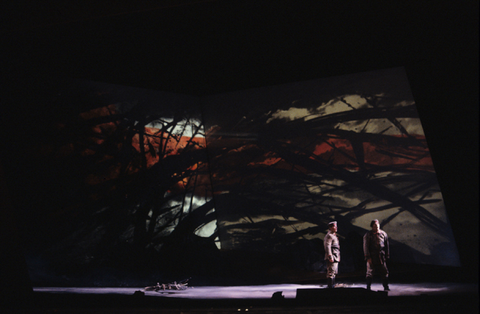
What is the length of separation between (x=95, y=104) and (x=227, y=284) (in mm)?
3824

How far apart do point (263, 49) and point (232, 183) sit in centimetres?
254

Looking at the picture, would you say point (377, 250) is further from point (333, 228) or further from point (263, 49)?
point (263, 49)

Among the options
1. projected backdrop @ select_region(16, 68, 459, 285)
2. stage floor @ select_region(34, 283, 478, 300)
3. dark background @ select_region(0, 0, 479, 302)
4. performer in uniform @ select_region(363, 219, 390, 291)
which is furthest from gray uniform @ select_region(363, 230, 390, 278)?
dark background @ select_region(0, 0, 479, 302)

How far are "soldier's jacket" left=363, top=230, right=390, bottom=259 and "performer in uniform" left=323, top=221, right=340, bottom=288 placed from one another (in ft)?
1.35

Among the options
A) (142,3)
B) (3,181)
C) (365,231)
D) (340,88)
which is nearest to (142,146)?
(3,181)

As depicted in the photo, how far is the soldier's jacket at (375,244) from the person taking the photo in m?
3.92

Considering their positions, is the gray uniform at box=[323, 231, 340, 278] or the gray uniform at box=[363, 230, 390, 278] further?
the gray uniform at box=[323, 231, 340, 278]

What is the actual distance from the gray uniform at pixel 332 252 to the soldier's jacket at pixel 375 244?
401 mm

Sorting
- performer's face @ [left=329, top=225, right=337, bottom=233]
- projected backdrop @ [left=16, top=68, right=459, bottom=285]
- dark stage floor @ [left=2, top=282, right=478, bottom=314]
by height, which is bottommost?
dark stage floor @ [left=2, top=282, right=478, bottom=314]

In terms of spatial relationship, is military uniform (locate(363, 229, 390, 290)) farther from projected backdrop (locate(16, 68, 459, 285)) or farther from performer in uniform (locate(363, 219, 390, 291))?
projected backdrop (locate(16, 68, 459, 285))

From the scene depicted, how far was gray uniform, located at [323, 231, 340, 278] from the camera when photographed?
4125 millimetres

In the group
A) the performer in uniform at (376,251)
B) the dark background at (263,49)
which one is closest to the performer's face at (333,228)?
the performer in uniform at (376,251)

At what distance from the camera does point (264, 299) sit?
3750 millimetres

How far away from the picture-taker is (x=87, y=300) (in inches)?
163
